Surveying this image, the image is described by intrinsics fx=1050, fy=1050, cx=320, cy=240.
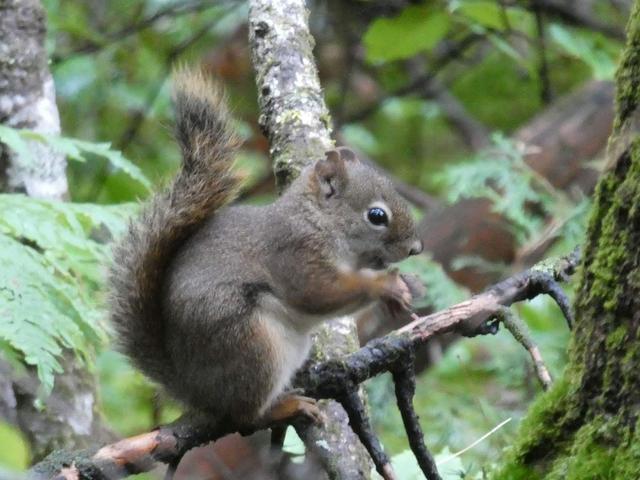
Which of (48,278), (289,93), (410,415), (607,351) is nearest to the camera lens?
(607,351)

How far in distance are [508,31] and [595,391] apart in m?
3.07

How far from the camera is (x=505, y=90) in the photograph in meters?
5.91

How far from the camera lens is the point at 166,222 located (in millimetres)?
2299

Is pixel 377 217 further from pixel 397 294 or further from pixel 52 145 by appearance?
pixel 52 145

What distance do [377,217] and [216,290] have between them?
0.58 meters

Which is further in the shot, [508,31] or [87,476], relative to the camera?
[508,31]

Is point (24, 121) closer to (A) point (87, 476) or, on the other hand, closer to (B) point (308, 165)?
(B) point (308, 165)

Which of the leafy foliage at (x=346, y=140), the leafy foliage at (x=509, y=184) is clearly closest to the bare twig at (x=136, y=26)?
the leafy foliage at (x=346, y=140)

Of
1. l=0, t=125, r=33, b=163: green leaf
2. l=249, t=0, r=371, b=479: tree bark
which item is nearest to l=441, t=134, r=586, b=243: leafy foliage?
l=249, t=0, r=371, b=479: tree bark

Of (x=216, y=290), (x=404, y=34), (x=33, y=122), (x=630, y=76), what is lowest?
(x=216, y=290)

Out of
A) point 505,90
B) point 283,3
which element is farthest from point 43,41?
point 505,90

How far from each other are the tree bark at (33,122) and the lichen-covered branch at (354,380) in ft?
3.55

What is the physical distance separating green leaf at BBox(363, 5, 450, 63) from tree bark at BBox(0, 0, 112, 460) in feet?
4.56

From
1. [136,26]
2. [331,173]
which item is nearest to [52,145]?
[331,173]
